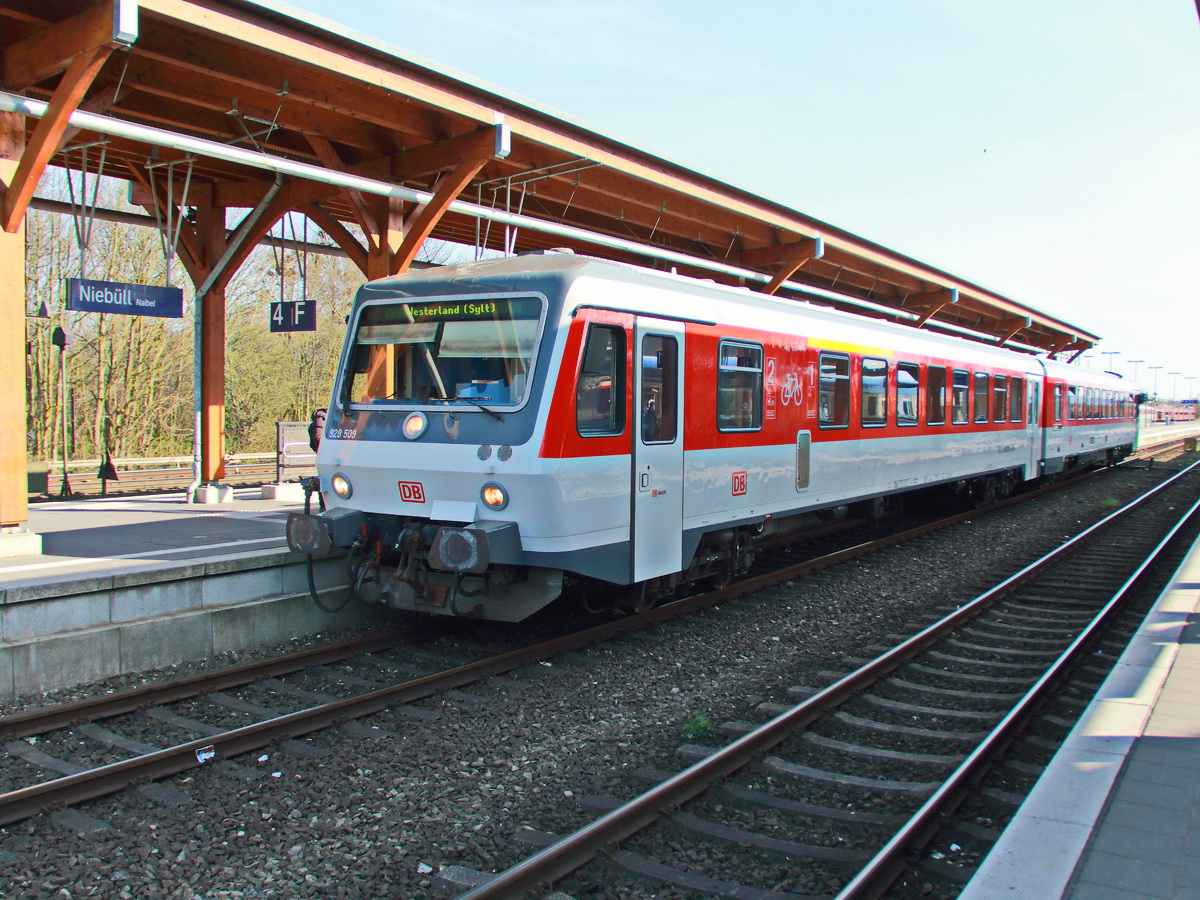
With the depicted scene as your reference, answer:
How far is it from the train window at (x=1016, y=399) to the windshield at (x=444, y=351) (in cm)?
1311

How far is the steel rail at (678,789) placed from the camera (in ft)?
11.7

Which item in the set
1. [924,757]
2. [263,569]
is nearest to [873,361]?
[924,757]

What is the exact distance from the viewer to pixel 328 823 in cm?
423

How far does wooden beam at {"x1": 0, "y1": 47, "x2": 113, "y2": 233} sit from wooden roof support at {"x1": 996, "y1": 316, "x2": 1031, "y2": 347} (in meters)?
26.9

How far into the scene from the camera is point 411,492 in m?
6.80

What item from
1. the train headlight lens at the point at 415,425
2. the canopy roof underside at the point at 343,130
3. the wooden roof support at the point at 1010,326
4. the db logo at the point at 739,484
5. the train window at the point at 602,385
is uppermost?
the canopy roof underside at the point at 343,130

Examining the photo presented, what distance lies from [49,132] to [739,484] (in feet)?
22.6

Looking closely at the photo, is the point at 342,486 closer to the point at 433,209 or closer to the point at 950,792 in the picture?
the point at 433,209

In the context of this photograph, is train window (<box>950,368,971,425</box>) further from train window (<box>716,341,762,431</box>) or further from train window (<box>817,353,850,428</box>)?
train window (<box>716,341,762,431</box>)

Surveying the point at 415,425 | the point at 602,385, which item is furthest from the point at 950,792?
the point at 415,425

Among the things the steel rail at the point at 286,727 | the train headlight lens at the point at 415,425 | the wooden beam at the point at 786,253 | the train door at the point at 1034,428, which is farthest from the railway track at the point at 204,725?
the train door at the point at 1034,428

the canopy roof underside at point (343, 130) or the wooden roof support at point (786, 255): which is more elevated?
the canopy roof underside at point (343, 130)

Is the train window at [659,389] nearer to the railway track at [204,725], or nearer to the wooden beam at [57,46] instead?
the railway track at [204,725]

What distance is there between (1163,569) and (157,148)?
525 inches
